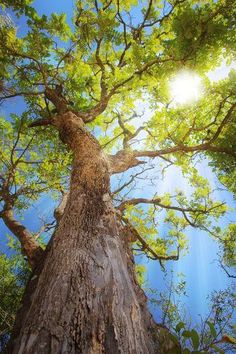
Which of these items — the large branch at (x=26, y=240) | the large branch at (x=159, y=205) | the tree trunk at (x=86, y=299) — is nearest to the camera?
the tree trunk at (x=86, y=299)

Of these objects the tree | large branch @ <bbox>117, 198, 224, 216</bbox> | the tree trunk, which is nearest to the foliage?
the tree

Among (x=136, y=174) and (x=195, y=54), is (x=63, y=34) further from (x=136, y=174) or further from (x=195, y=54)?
(x=136, y=174)

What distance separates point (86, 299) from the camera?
2086 mm

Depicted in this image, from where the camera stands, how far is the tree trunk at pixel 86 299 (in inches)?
70.9

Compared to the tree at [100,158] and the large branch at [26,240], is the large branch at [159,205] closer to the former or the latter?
the tree at [100,158]

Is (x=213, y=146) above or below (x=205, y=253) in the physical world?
below

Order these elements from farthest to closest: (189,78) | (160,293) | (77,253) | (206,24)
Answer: (160,293)
(189,78)
(206,24)
(77,253)

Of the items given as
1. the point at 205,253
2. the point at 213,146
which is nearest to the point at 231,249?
the point at 213,146

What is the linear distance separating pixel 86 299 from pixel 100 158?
3.35 m

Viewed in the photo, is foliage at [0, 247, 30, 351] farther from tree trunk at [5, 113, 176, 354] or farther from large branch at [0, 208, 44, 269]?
tree trunk at [5, 113, 176, 354]

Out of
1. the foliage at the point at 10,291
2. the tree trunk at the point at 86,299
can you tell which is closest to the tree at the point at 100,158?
the tree trunk at the point at 86,299

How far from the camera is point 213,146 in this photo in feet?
23.5

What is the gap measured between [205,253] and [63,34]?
346 feet

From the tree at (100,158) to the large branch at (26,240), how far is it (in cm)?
3
